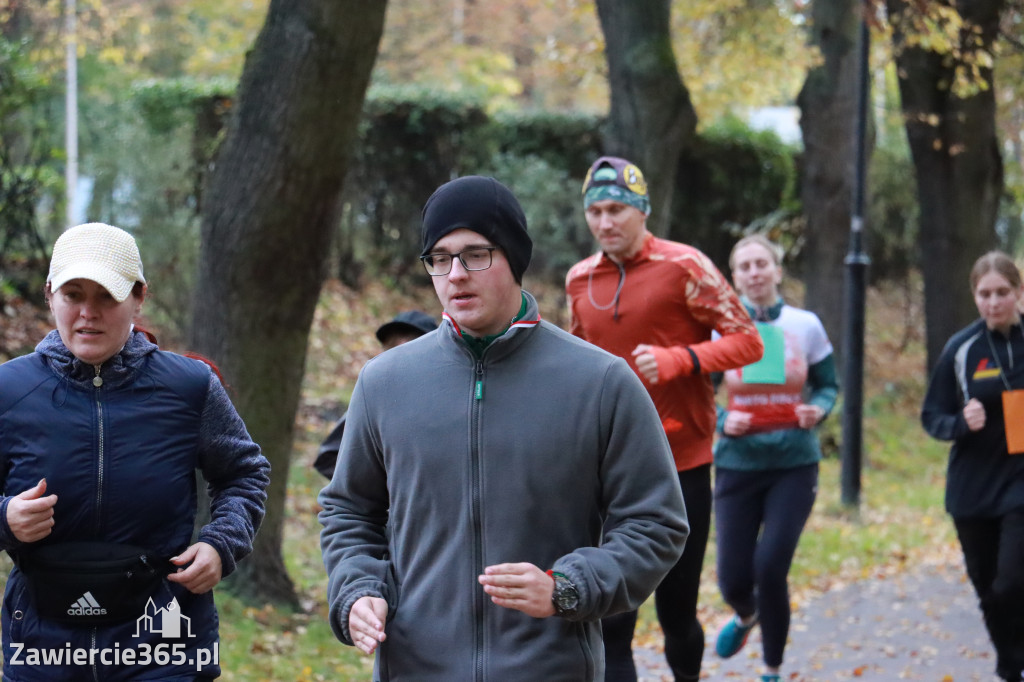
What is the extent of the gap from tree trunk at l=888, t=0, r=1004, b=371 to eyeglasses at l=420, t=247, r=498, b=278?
1259cm

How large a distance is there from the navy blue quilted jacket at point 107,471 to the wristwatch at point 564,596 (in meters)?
1.31

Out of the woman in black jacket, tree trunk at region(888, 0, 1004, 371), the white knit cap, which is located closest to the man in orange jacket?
the woman in black jacket

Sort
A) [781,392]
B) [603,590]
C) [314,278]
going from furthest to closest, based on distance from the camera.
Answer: [314,278] → [781,392] → [603,590]

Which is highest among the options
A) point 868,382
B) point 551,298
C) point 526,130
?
point 526,130

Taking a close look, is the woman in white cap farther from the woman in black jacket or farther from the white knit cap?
the woman in black jacket

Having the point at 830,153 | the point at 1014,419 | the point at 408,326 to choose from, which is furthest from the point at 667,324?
the point at 830,153

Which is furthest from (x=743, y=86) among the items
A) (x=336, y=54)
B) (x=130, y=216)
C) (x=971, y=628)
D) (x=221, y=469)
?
(x=221, y=469)

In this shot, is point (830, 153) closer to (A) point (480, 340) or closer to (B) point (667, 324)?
(B) point (667, 324)

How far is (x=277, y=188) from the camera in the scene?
7.32 m

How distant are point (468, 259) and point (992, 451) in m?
4.45

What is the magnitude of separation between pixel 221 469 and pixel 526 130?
17.0 metres

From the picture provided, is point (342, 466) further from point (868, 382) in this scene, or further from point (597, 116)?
point (868, 382)

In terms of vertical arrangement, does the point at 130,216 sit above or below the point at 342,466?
above

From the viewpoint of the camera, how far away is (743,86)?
Answer: 22328 mm
